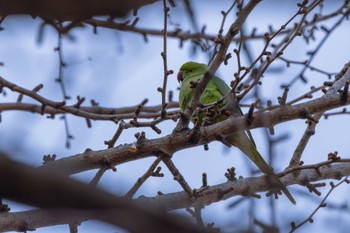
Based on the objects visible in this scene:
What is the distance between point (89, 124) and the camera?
4531mm

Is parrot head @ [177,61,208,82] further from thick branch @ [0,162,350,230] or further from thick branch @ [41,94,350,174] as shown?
thick branch @ [41,94,350,174]

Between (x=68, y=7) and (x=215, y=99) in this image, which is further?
(x=215, y=99)

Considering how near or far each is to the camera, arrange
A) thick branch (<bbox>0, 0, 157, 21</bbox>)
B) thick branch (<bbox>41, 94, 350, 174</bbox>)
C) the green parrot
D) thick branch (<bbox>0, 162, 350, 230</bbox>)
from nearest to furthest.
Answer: thick branch (<bbox>0, 0, 157, 21</bbox>) < thick branch (<bbox>0, 162, 350, 230</bbox>) < thick branch (<bbox>41, 94, 350, 174</bbox>) < the green parrot

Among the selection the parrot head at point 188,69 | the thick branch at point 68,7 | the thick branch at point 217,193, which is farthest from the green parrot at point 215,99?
the thick branch at point 68,7

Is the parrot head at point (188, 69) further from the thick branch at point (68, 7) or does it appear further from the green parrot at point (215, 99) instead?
the thick branch at point (68, 7)

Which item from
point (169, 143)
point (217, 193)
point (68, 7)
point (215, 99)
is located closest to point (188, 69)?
point (215, 99)

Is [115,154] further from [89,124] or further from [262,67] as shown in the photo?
[89,124]

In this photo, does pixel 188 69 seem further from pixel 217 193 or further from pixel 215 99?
pixel 217 193

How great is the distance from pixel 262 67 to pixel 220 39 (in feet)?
1.35

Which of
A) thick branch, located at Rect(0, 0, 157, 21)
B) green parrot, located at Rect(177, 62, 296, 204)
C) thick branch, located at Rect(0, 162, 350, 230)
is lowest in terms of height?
thick branch, located at Rect(0, 0, 157, 21)

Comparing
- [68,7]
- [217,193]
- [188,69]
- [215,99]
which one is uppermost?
[188,69]

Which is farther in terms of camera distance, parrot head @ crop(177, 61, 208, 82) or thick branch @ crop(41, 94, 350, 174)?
parrot head @ crop(177, 61, 208, 82)

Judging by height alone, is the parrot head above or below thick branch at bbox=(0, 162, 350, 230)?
above

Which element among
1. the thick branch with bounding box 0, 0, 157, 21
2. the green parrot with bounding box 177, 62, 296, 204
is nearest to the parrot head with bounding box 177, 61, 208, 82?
the green parrot with bounding box 177, 62, 296, 204
